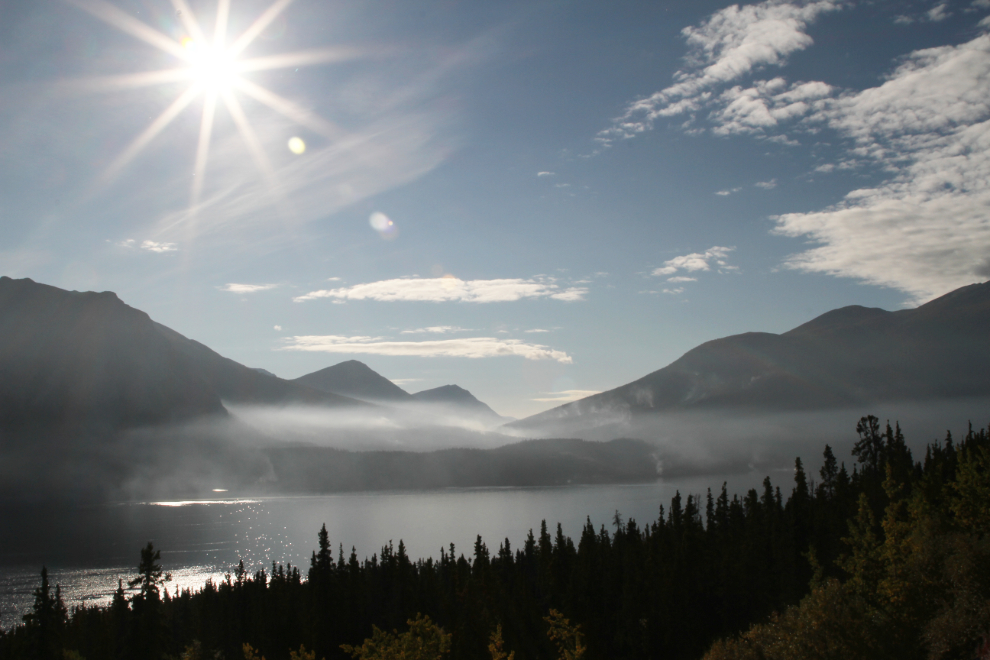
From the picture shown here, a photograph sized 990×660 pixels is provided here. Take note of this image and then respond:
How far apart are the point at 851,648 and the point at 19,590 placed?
24358 centimetres

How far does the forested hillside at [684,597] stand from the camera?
40.7m

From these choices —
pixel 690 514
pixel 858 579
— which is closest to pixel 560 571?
pixel 690 514

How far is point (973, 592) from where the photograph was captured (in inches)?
1564

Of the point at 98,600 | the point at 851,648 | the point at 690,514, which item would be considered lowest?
the point at 98,600

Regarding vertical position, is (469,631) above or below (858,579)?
below

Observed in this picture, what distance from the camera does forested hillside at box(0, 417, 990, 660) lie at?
133 ft

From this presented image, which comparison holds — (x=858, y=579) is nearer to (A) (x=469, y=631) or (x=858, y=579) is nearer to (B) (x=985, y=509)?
(B) (x=985, y=509)

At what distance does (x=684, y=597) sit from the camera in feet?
324

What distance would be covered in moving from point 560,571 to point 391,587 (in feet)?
114

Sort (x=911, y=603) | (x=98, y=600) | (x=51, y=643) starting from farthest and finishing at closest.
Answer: (x=98, y=600)
(x=51, y=643)
(x=911, y=603)

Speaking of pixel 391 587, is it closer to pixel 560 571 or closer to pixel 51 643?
pixel 560 571

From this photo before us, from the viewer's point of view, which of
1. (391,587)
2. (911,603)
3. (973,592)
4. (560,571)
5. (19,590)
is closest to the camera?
(973,592)

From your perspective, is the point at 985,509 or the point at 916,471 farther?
the point at 916,471

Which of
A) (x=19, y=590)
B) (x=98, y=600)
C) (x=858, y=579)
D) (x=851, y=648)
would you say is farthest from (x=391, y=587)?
(x=19, y=590)
